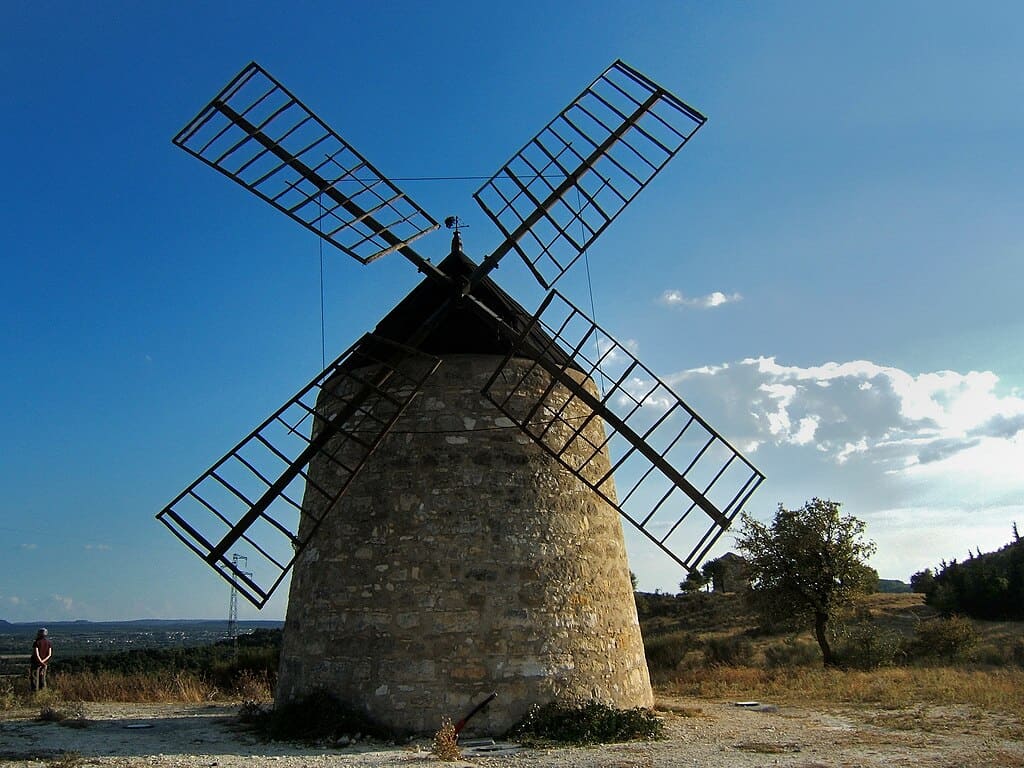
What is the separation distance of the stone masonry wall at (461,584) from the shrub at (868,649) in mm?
9404

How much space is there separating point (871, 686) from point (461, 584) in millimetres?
7543

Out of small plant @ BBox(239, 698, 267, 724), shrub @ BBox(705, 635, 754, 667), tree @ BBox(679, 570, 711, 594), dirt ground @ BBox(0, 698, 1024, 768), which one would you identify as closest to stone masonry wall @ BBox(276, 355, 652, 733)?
small plant @ BBox(239, 698, 267, 724)

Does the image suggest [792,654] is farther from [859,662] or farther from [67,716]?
[67,716]

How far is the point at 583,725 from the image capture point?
8102 millimetres

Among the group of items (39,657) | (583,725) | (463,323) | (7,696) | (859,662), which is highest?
(463,323)

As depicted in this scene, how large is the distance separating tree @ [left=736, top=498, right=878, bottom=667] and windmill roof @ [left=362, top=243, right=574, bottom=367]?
11.2 metres

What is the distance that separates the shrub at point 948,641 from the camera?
1708cm

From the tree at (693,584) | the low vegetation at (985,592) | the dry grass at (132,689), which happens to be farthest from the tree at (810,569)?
the tree at (693,584)

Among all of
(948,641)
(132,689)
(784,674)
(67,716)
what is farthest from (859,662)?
(67,716)

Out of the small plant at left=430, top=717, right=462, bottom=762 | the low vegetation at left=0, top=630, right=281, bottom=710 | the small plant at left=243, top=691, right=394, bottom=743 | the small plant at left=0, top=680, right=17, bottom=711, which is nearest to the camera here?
the small plant at left=430, top=717, right=462, bottom=762

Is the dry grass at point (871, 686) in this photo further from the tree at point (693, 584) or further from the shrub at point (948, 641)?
the tree at point (693, 584)

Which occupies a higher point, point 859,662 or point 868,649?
point 868,649

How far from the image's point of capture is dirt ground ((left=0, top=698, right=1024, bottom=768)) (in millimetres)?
6754

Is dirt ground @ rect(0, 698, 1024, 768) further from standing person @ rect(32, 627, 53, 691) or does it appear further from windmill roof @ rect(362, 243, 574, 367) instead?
windmill roof @ rect(362, 243, 574, 367)
